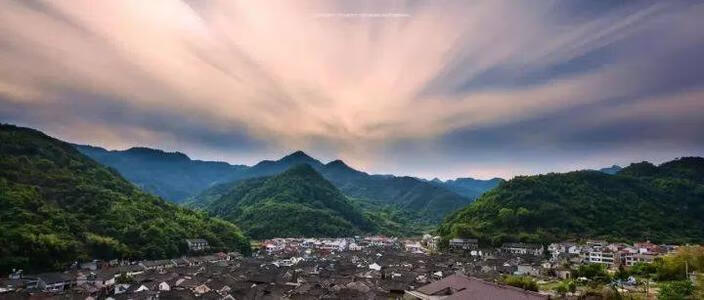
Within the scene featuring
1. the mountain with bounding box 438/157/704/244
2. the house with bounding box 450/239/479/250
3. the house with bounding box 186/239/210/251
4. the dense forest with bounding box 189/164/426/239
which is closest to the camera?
the house with bounding box 186/239/210/251

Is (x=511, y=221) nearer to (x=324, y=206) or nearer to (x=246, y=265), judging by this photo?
(x=246, y=265)

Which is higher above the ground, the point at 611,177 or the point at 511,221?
the point at 611,177

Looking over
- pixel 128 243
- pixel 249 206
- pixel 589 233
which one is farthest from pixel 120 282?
pixel 249 206

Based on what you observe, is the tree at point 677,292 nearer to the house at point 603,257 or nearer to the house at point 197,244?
the house at point 603,257

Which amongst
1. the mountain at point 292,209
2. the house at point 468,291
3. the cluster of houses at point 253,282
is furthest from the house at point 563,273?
the mountain at point 292,209

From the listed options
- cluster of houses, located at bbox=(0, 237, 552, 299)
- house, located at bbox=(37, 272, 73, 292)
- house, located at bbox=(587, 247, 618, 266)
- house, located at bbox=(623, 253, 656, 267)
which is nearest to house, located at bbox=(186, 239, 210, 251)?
cluster of houses, located at bbox=(0, 237, 552, 299)

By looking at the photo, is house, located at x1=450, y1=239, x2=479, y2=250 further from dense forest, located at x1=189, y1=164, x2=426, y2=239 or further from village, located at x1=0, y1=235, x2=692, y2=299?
dense forest, located at x1=189, y1=164, x2=426, y2=239
